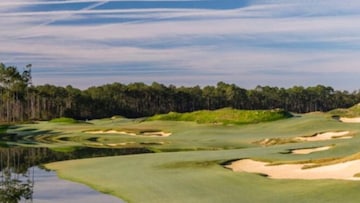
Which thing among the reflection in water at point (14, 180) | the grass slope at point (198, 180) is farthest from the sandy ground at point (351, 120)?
the reflection in water at point (14, 180)

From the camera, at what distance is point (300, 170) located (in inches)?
1035

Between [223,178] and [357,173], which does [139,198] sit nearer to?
[223,178]

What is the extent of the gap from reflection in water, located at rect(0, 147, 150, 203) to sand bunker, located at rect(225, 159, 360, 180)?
948 centimetres

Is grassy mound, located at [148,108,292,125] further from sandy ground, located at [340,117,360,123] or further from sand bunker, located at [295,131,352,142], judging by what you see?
sand bunker, located at [295,131,352,142]

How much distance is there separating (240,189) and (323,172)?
182 inches

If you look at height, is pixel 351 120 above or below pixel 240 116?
below

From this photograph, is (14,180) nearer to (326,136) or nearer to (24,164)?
(24,164)

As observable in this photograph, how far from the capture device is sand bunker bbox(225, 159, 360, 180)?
23250mm

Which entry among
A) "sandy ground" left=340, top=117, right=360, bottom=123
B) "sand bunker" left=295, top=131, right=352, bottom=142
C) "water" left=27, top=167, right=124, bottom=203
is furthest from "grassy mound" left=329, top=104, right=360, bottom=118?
"water" left=27, top=167, right=124, bottom=203

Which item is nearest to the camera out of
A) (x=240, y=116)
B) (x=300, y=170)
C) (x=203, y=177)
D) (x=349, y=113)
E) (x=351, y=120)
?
(x=203, y=177)

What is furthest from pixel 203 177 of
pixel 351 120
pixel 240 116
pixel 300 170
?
pixel 240 116

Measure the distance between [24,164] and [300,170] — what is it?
54.6ft

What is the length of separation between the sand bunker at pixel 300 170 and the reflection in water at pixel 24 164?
9.48 metres

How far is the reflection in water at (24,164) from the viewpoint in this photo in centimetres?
2320
